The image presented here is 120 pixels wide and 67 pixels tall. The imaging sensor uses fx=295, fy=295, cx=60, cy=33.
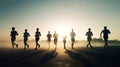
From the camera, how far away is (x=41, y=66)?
1355 centimetres

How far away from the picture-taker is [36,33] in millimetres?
32281

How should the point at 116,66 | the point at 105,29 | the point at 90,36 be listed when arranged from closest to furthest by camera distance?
the point at 116,66
the point at 105,29
the point at 90,36

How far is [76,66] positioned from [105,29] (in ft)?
61.4

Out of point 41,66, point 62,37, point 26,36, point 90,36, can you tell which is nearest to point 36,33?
point 26,36

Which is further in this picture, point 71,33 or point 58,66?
point 71,33

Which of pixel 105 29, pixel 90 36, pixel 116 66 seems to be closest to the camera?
pixel 116 66

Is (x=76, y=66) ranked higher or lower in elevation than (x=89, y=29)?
lower

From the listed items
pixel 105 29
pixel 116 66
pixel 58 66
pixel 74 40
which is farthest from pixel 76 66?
pixel 74 40

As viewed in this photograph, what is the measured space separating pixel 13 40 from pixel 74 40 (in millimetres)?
7160

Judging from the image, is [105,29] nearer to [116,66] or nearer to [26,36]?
[26,36]

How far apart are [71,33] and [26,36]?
5402mm

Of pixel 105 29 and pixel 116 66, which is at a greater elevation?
pixel 105 29

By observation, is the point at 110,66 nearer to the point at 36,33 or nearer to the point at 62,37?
the point at 36,33

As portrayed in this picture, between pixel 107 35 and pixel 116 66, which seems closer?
pixel 116 66
